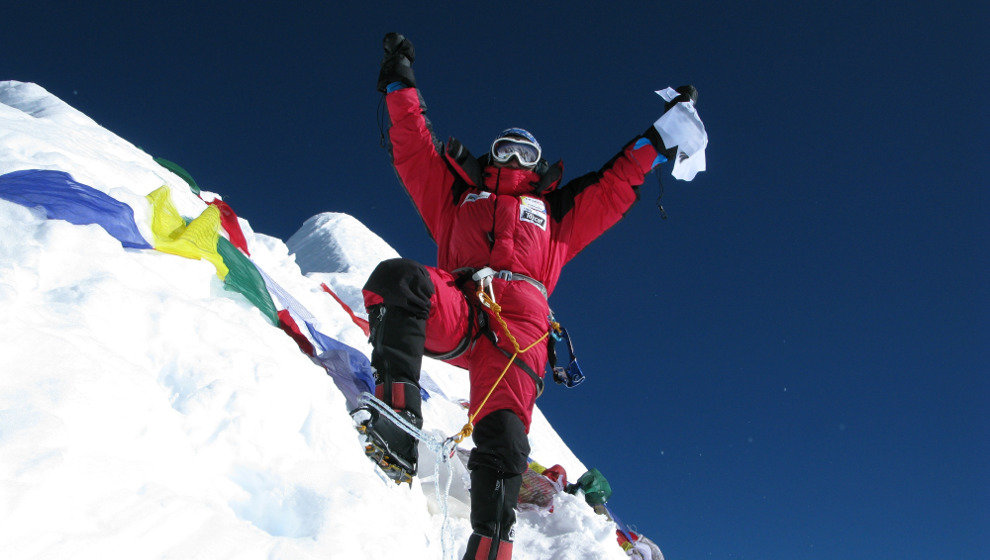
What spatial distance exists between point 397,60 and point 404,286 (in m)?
1.26

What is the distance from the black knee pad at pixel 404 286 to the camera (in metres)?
2.16

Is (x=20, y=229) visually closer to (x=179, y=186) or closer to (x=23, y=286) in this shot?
(x=23, y=286)

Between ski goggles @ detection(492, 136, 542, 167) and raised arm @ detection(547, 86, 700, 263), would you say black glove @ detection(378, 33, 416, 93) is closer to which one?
ski goggles @ detection(492, 136, 542, 167)

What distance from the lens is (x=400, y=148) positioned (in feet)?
9.93

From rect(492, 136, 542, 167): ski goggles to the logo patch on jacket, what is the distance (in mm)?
272

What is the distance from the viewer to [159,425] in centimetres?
131

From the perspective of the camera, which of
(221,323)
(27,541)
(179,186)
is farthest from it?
(179,186)

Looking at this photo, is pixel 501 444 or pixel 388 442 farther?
pixel 501 444

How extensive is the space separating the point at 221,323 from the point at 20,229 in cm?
60

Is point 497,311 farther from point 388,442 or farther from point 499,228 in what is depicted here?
point 388,442

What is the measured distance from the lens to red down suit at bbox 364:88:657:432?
247 cm

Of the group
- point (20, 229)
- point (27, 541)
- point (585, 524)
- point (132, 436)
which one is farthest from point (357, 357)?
point (27, 541)

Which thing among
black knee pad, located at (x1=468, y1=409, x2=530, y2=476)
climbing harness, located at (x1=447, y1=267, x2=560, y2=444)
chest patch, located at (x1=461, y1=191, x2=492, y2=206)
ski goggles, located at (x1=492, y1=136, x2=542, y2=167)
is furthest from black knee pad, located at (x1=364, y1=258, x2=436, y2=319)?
Result: ski goggles, located at (x1=492, y1=136, x2=542, y2=167)

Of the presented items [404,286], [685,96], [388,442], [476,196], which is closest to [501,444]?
[388,442]
